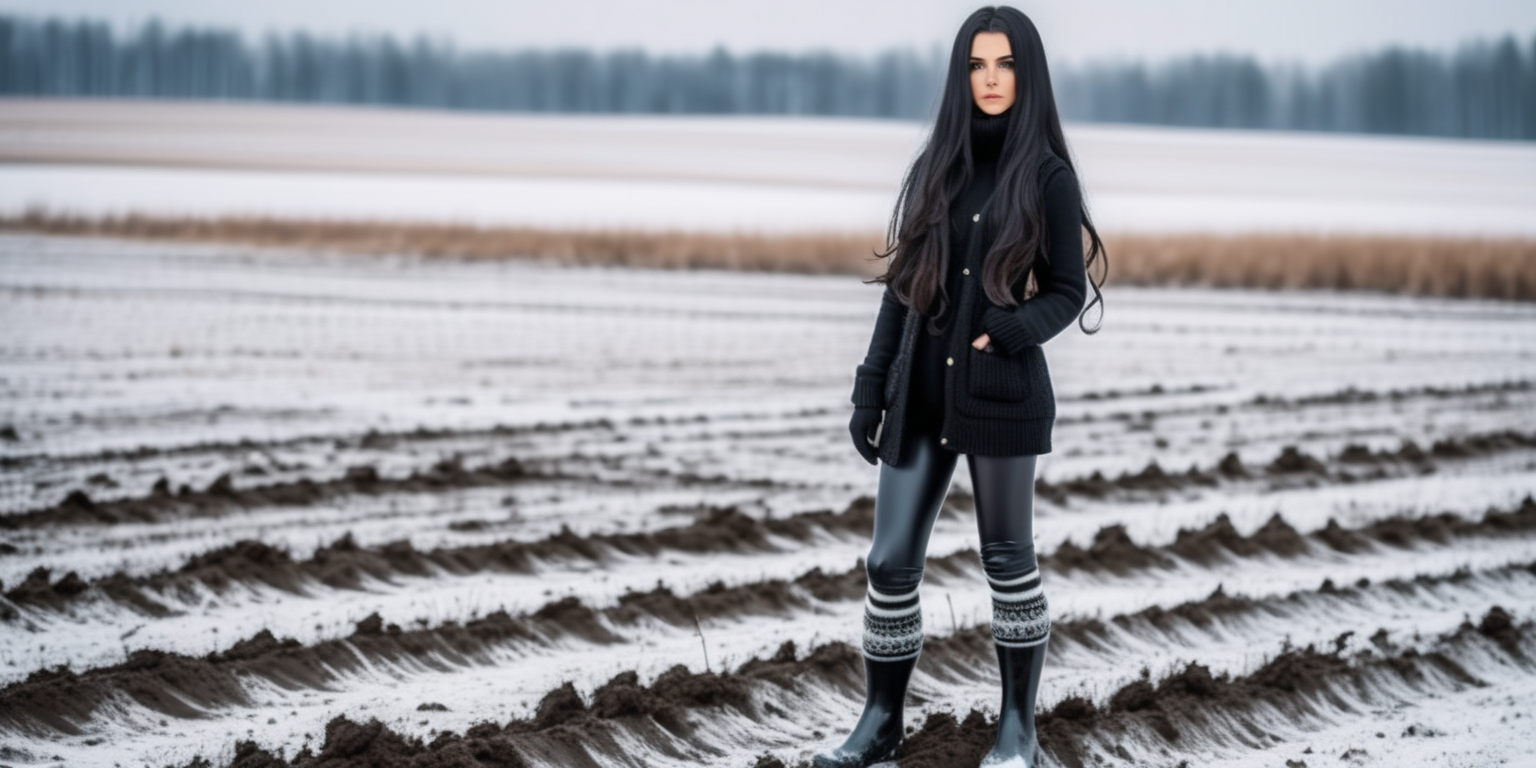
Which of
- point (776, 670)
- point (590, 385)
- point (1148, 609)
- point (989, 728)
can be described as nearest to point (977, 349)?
point (989, 728)

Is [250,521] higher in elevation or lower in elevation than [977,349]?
lower

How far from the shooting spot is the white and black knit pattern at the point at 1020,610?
422 centimetres

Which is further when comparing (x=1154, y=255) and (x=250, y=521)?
(x=1154, y=255)

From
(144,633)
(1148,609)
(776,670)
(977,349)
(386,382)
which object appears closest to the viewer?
(977,349)

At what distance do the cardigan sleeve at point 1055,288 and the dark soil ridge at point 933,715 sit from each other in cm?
116

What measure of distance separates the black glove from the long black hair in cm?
29

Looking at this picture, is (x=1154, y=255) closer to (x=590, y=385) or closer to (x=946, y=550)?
(x=590, y=385)

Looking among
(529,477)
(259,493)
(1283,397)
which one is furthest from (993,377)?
(1283,397)

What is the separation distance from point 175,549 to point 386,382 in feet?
18.7

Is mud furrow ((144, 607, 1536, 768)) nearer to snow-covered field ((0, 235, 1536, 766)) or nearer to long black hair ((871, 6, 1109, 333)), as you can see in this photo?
snow-covered field ((0, 235, 1536, 766))

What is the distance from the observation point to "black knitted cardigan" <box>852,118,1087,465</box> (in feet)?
13.2

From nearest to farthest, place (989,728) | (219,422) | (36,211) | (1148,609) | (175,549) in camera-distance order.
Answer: (989,728)
(1148,609)
(175,549)
(219,422)
(36,211)

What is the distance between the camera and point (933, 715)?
15.6 ft

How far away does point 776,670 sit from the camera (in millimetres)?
5277
